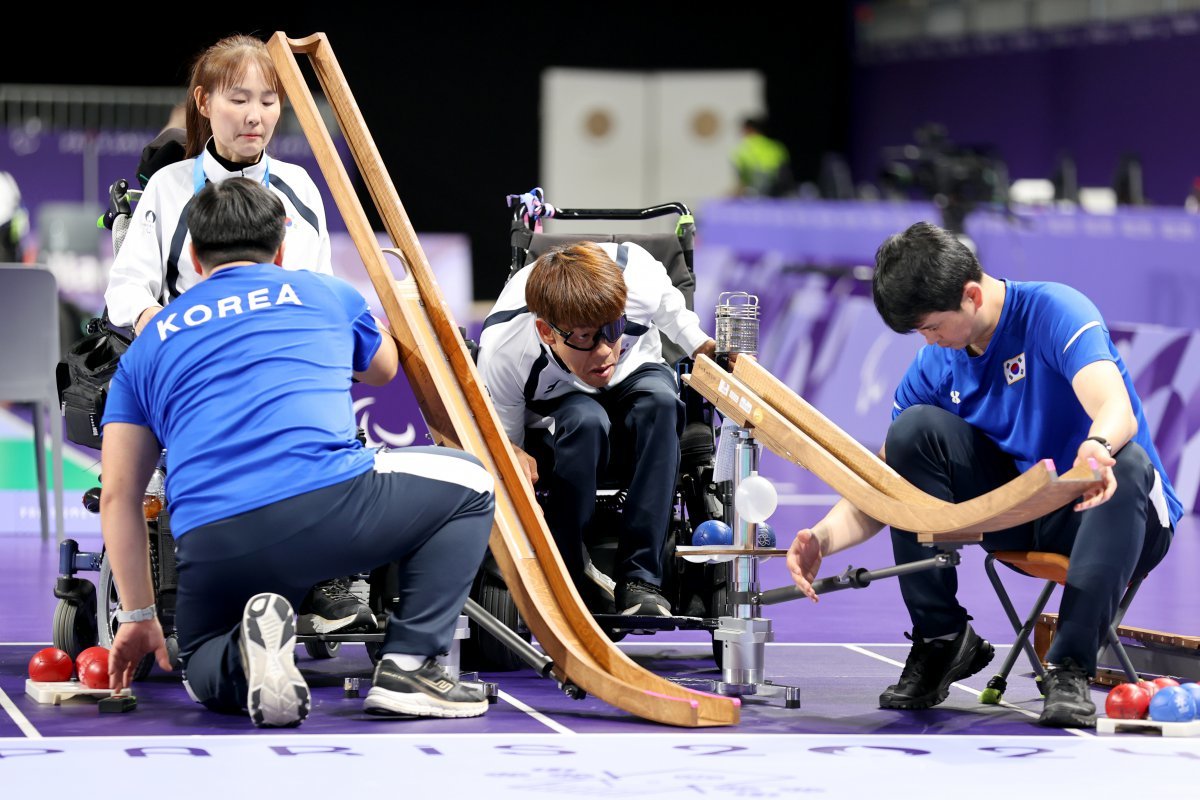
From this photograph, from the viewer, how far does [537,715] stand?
4.43 metres

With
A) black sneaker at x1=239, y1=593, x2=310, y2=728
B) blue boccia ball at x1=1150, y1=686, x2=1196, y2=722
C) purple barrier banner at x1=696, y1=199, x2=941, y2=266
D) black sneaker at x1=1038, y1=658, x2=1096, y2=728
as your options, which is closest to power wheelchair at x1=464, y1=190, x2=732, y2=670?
black sneaker at x1=1038, y1=658, x2=1096, y2=728

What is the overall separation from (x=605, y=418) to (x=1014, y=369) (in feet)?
3.66

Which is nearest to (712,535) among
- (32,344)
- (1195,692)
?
(1195,692)

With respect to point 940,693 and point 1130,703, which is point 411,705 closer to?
point 940,693

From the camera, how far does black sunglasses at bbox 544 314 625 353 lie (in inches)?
191

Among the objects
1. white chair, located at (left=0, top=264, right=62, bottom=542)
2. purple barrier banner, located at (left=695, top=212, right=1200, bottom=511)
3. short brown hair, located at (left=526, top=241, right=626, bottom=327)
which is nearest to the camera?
short brown hair, located at (left=526, top=241, right=626, bottom=327)

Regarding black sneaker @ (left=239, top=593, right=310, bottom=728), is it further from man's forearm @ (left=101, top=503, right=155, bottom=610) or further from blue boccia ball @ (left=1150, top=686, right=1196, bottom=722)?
blue boccia ball @ (left=1150, top=686, right=1196, bottom=722)

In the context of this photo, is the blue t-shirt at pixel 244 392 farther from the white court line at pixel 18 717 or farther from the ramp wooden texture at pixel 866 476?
the ramp wooden texture at pixel 866 476

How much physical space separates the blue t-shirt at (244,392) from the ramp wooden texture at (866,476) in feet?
3.20

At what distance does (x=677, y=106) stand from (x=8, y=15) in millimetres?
8564

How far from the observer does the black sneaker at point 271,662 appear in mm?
3992

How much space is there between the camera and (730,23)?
2517cm

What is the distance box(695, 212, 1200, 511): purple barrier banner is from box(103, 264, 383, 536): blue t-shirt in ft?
19.3

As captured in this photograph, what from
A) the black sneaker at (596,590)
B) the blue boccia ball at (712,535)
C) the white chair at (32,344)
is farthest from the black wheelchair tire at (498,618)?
the white chair at (32,344)
